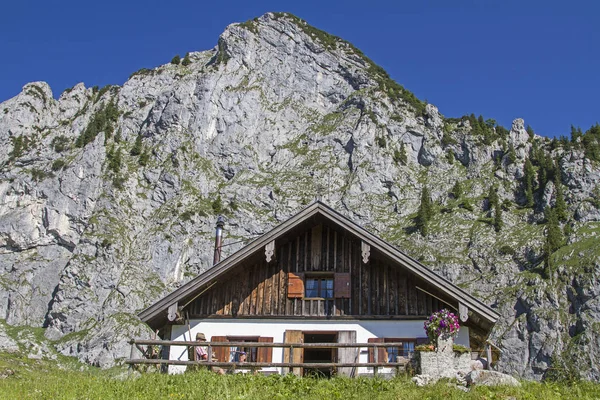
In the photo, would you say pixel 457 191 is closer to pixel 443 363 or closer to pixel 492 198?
pixel 492 198

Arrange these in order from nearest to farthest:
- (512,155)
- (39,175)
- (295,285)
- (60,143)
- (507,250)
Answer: (295,285) < (507,250) < (39,175) < (512,155) < (60,143)

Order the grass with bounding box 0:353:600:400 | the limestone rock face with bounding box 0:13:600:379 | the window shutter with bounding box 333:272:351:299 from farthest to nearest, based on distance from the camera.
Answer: the limestone rock face with bounding box 0:13:600:379 → the window shutter with bounding box 333:272:351:299 → the grass with bounding box 0:353:600:400

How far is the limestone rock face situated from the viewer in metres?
96.8

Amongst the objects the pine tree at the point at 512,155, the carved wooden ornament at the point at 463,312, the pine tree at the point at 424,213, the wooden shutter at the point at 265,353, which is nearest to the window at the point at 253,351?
the wooden shutter at the point at 265,353

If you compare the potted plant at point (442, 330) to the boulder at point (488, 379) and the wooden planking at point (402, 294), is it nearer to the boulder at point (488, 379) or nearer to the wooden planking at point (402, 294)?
the boulder at point (488, 379)

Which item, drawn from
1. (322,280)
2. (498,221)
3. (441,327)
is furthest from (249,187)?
(441,327)

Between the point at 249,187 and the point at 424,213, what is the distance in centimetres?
3897

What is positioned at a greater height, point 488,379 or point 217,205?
point 217,205

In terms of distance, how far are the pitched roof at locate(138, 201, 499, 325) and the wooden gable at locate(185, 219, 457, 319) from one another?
0.54m

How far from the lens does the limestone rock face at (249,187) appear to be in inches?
3809

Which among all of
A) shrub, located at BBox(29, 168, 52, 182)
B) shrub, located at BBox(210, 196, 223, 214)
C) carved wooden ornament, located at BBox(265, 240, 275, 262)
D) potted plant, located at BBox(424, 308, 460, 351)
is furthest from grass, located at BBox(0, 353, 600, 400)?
shrub, located at BBox(29, 168, 52, 182)

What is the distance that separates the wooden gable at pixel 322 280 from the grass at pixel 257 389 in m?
6.13

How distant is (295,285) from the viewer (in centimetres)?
2003

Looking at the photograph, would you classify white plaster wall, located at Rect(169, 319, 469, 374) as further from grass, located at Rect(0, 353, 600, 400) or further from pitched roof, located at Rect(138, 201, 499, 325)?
grass, located at Rect(0, 353, 600, 400)
